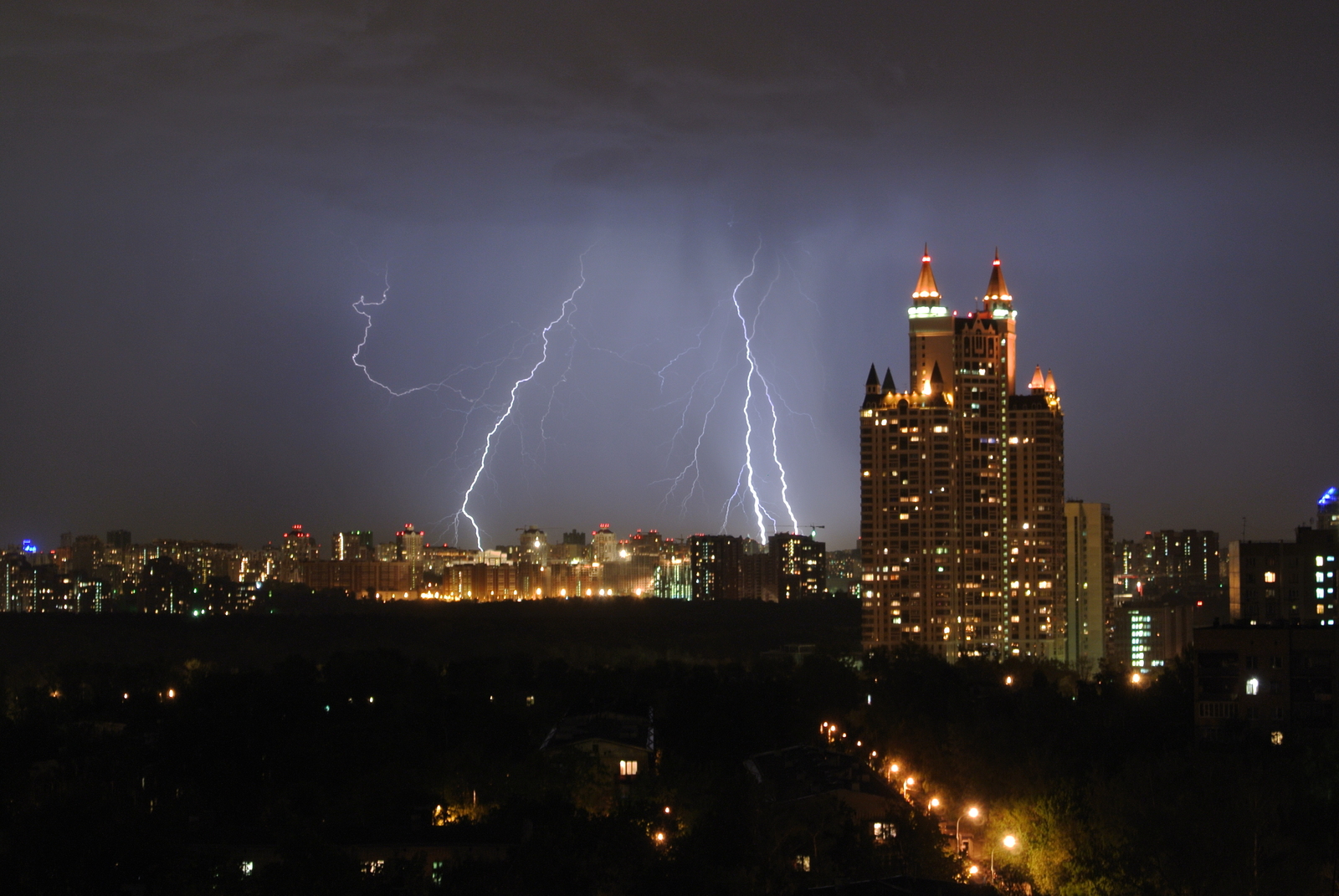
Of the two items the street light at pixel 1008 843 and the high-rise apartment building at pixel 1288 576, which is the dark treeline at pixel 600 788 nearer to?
the street light at pixel 1008 843

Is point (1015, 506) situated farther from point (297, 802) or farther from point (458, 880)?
point (458, 880)

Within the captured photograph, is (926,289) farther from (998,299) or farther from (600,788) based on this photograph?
(600,788)

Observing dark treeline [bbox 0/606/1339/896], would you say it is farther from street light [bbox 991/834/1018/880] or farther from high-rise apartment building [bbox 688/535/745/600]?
high-rise apartment building [bbox 688/535/745/600]

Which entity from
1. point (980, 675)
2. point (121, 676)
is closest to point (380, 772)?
point (121, 676)

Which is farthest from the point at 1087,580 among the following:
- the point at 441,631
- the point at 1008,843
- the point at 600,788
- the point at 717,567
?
the point at 717,567

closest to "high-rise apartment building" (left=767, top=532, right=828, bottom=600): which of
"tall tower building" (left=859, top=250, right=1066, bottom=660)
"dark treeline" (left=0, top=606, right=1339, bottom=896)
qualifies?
"tall tower building" (left=859, top=250, right=1066, bottom=660)

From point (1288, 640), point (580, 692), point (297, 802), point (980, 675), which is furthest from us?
point (980, 675)
